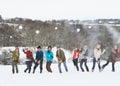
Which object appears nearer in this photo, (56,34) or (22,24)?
(56,34)

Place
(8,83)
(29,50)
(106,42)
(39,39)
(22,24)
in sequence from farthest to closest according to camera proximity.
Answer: (22,24) → (39,39) → (106,42) → (29,50) → (8,83)

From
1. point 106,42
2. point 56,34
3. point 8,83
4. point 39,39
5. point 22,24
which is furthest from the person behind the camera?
point 22,24

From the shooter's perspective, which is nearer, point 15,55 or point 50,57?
point 15,55

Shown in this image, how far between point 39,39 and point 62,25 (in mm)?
10411

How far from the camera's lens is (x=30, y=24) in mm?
81625

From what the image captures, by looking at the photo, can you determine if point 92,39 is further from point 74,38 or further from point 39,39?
point 39,39

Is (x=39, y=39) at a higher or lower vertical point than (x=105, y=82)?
lower

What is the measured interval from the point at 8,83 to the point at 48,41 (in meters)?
61.3

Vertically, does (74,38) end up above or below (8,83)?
below

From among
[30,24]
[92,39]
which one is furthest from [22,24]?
[92,39]

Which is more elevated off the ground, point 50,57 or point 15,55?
point 15,55

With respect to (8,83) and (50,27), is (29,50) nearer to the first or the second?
(8,83)

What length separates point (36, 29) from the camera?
→ 267ft

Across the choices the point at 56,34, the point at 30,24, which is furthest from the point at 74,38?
the point at 30,24
